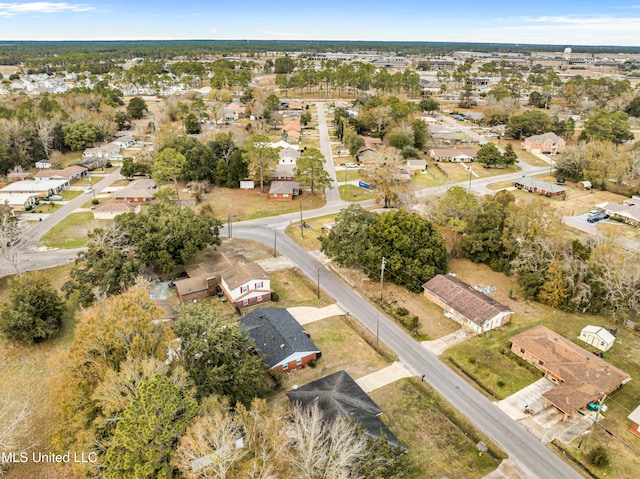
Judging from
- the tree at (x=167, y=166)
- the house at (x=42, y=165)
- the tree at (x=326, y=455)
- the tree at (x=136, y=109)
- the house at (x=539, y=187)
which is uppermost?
the tree at (x=136, y=109)

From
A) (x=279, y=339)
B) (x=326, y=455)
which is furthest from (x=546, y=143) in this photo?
(x=326, y=455)

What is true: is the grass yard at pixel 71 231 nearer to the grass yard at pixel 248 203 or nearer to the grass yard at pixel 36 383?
the grass yard at pixel 36 383

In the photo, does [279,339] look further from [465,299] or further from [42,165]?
[42,165]

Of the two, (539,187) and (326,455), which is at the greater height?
(326,455)

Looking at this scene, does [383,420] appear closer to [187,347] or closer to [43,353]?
[187,347]

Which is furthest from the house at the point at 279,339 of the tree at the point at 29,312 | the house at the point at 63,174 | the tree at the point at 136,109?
the tree at the point at 136,109
